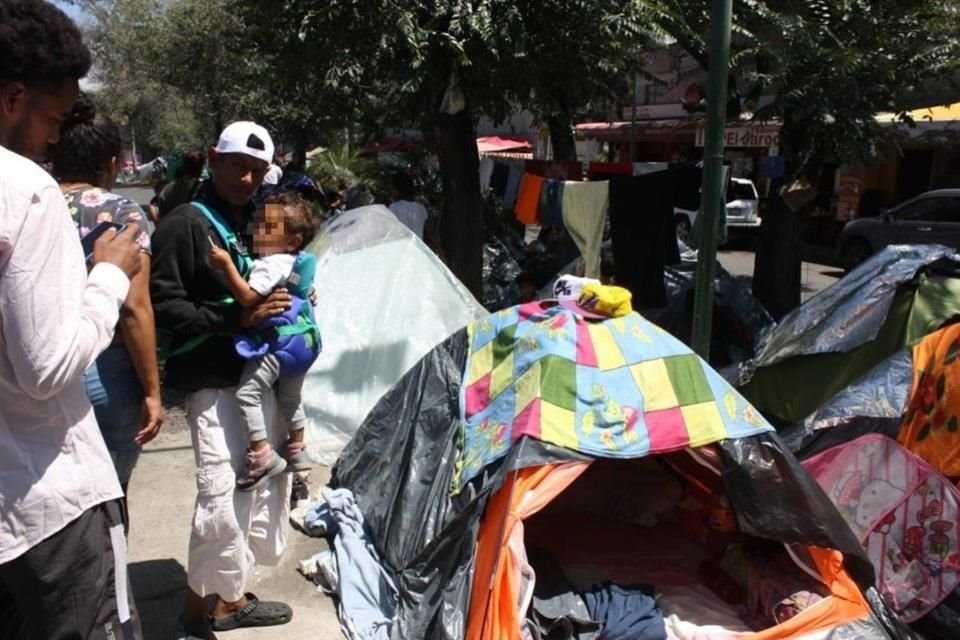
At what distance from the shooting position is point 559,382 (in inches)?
126

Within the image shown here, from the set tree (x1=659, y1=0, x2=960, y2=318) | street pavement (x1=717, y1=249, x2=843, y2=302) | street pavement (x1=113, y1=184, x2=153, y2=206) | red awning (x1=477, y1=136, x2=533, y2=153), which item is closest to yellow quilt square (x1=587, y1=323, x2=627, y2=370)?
tree (x1=659, y1=0, x2=960, y2=318)

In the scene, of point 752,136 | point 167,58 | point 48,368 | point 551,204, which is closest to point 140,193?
point 167,58

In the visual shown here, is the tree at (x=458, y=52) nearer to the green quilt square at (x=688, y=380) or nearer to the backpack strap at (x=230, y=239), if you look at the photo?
the backpack strap at (x=230, y=239)

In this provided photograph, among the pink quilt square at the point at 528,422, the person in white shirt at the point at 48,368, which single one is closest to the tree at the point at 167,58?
the pink quilt square at the point at 528,422

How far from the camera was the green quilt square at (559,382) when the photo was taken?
317cm

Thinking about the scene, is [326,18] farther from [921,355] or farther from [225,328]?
[921,355]

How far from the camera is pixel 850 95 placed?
19.6 ft

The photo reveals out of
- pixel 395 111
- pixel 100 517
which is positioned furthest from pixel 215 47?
pixel 100 517

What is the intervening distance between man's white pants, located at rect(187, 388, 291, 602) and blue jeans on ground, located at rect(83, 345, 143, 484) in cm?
46

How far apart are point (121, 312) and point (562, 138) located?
36.2ft

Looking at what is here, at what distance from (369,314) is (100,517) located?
3.88 metres

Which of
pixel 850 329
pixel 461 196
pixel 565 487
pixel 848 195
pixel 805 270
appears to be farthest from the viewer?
pixel 848 195

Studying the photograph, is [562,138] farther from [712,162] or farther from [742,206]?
[712,162]

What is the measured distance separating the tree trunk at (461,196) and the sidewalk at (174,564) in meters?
2.81
